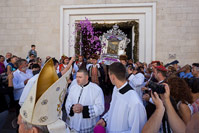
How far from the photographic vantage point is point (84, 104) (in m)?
3.21

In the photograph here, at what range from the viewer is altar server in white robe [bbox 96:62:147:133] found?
212cm

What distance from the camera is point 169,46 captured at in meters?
11.4

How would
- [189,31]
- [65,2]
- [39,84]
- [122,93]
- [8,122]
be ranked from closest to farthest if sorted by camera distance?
[39,84]
[122,93]
[8,122]
[189,31]
[65,2]

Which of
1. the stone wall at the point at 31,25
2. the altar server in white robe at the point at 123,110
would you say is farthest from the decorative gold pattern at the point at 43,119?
the stone wall at the point at 31,25

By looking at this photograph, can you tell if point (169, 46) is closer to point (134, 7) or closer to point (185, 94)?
point (134, 7)

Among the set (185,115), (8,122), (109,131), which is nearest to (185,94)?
(185,115)

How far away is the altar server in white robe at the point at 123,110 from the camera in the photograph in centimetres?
212

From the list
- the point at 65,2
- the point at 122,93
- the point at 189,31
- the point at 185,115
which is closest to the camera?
the point at 185,115

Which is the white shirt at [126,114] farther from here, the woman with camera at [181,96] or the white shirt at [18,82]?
the white shirt at [18,82]

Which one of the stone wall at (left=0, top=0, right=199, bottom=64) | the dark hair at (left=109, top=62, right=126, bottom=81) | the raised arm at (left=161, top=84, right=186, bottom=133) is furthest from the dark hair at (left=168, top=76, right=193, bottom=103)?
the stone wall at (left=0, top=0, right=199, bottom=64)

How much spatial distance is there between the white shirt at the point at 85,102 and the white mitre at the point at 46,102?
4.36ft

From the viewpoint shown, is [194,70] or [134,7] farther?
[134,7]

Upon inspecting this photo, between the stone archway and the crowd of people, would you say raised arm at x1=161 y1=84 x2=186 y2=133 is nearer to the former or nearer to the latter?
the crowd of people

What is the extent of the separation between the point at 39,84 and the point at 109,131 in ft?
4.52
